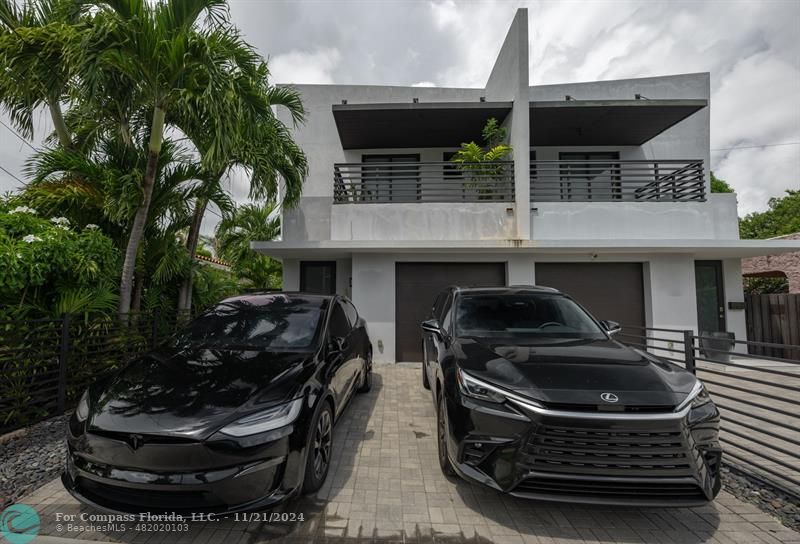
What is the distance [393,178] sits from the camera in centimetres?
795

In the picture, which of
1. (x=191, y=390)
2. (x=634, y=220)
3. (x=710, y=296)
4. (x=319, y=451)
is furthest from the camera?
(x=710, y=296)

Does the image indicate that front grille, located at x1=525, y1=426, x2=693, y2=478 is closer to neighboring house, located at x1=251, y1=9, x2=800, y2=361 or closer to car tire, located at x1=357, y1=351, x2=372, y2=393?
car tire, located at x1=357, y1=351, x2=372, y2=393

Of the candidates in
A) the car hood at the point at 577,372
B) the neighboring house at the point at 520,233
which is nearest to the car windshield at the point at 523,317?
the car hood at the point at 577,372

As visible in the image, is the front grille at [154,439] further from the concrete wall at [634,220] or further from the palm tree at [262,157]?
the concrete wall at [634,220]

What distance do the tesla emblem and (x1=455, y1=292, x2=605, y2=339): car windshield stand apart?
2773 millimetres

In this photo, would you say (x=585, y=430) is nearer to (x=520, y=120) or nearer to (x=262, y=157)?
(x=262, y=157)

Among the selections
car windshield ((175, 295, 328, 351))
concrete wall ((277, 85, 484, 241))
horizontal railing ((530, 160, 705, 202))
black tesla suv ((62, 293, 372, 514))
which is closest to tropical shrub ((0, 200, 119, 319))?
car windshield ((175, 295, 328, 351))

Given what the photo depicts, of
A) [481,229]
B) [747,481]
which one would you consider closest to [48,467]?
[747,481]

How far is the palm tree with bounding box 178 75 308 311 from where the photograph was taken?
17.6 feet

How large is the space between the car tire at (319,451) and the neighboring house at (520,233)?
4.69 metres

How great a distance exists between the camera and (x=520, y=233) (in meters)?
7.54

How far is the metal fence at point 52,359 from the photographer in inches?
149

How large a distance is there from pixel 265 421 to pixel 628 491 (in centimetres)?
251

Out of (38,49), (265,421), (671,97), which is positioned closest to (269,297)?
(265,421)
